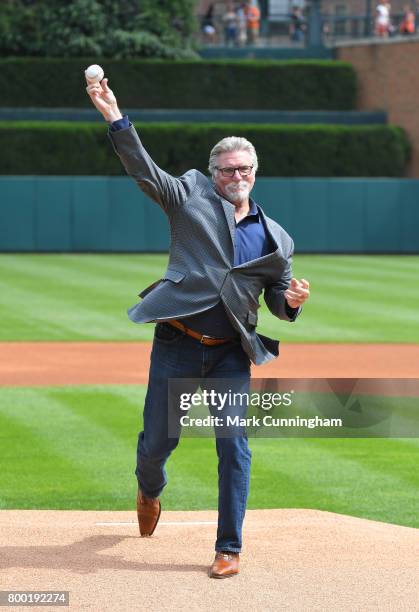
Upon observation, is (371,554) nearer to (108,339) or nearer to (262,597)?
(262,597)

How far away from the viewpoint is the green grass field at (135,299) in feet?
55.5

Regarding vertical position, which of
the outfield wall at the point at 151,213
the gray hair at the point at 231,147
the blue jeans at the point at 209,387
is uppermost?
the gray hair at the point at 231,147

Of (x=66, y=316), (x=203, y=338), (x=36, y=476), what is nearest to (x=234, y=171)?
(x=203, y=338)

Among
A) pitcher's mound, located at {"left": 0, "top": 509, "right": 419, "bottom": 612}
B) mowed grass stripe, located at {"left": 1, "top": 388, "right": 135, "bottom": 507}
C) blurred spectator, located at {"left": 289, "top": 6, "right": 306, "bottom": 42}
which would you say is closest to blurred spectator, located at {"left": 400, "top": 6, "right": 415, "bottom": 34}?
blurred spectator, located at {"left": 289, "top": 6, "right": 306, "bottom": 42}

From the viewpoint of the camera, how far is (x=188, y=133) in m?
35.2

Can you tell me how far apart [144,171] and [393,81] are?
1301 inches

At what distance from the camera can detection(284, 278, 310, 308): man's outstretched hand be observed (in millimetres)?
6105

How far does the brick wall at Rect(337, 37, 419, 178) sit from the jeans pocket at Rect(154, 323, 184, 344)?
104ft

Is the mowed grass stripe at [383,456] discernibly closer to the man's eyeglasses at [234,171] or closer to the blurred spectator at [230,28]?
the man's eyeglasses at [234,171]

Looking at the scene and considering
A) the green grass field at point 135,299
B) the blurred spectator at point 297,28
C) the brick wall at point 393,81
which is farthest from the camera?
the blurred spectator at point 297,28

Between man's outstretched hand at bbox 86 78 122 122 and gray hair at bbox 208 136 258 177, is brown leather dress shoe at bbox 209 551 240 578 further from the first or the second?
man's outstretched hand at bbox 86 78 122 122

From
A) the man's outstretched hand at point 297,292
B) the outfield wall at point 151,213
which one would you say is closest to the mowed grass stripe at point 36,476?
the man's outstretched hand at point 297,292

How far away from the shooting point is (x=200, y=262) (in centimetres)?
611

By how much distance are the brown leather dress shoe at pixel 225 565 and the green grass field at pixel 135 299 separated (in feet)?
33.9
